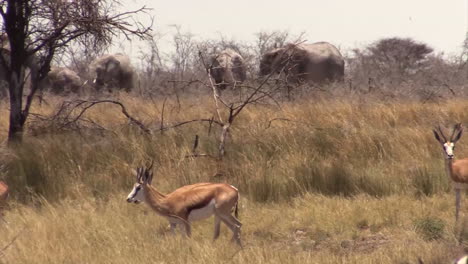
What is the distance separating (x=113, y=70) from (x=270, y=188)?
2176cm

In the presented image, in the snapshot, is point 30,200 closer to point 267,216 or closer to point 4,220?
point 4,220

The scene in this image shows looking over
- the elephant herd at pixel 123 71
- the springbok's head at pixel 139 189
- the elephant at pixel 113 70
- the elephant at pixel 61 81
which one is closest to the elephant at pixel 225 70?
the springbok's head at pixel 139 189

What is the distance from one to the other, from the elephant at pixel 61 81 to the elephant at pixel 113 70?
0.87 metres

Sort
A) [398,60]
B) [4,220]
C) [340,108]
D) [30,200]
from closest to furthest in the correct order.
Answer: [4,220], [30,200], [340,108], [398,60]

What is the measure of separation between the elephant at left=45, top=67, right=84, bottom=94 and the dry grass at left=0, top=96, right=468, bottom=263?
16.4 meters

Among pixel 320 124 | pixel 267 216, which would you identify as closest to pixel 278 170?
pixel 267 216

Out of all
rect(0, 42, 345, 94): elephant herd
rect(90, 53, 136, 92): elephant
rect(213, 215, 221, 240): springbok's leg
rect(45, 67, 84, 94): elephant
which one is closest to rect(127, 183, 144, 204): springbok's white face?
rect(213, 215, 221, 240): springbok's leg

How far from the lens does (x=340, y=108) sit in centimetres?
1166

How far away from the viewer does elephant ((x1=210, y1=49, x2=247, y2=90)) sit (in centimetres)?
984

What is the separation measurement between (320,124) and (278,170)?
2.23 meters

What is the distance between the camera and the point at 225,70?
34.3 feet

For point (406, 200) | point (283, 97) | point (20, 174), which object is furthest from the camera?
point (283, 97)

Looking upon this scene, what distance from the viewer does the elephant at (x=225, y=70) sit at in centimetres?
984

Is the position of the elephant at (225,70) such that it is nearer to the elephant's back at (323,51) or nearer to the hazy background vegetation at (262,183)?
the hazy background vegetation at (262,183)
